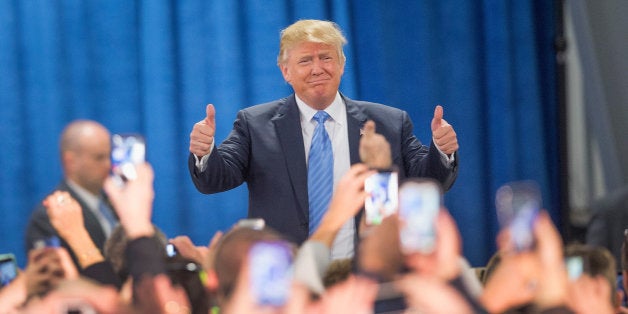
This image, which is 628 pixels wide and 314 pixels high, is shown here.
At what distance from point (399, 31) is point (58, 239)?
2.66m

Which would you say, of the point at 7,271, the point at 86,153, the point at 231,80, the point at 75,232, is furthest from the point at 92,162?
the point at 231,80

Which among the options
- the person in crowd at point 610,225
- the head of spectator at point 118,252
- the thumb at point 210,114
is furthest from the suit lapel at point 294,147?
the person in crowd at point 610,225

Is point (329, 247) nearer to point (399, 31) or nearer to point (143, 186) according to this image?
point (143, 186)

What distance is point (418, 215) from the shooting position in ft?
4.19

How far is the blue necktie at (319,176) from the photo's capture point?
174 centimetres

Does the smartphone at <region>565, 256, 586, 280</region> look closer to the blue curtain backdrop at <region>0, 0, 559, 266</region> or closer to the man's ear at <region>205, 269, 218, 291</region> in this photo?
the man's ear at <region>205, 269, 218, 291</region>

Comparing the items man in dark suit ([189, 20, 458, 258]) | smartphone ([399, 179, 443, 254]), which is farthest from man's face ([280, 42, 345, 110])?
smartphone ([399, 179, 443, 254])

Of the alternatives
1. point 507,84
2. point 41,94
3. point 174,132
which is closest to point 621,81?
point 507,84

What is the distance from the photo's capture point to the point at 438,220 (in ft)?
4.18

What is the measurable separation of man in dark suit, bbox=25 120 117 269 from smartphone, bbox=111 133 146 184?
1 cm

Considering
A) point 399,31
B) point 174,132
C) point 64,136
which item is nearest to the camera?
point 64,136

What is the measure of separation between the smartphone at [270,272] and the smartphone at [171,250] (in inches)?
13.8

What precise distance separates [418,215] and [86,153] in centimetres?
53

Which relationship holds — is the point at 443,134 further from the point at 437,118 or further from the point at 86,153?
the point at 86,153
